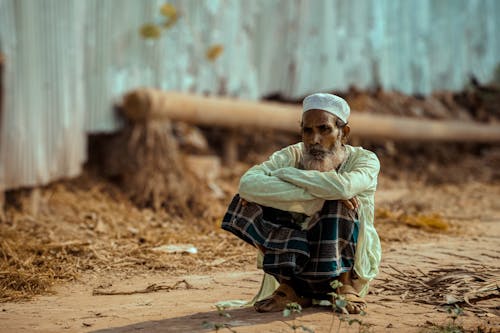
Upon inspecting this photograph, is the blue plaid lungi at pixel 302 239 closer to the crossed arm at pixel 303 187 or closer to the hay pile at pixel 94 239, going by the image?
the crossed arm at pixel 303 187

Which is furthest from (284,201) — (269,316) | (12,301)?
(12,301)

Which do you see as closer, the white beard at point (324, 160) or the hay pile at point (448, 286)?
the white beard at point (324, 160)

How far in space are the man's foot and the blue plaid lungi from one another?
7cm

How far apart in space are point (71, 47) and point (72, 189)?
1.24m

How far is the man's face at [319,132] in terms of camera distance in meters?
4.01

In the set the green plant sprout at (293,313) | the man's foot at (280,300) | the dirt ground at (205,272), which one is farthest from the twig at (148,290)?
the green plant sprout at (293,313)

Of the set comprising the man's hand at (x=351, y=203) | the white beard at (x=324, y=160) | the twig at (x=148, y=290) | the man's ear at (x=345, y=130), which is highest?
the man's ear at (x=345, y=130)

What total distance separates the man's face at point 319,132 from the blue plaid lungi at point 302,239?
0.31 m

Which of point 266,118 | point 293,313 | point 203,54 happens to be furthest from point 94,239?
point 266,118

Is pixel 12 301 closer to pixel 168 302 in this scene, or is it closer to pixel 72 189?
pixel 168 302

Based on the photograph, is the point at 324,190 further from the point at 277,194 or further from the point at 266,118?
the point at 266,118

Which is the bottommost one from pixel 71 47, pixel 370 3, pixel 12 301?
pixel 12 301

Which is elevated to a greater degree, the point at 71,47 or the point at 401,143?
the point at 71,47

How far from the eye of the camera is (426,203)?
7715 millimetres
